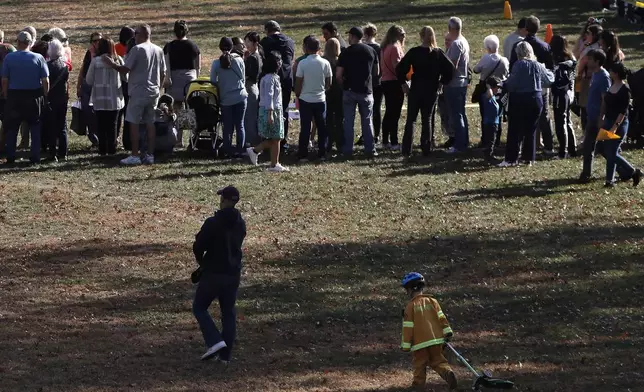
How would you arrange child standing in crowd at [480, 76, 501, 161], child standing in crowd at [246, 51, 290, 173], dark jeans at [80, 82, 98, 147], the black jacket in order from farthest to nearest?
dark jeans at [80, 82, 98, 147], child standing in crowd at [480, 76, 501, 161], child standing in crowd at [246, 51, 290, 173], the black jacket

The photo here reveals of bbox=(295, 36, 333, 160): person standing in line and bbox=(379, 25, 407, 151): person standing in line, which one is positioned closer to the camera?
bbox=(295, 36, 333, 160): person standing in line

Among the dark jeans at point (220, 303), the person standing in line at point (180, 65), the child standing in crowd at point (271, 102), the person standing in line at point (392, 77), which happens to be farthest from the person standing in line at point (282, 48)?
the dark jeans at point (220, 303)

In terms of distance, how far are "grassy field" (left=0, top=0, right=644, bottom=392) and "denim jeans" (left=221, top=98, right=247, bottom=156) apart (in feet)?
1.39

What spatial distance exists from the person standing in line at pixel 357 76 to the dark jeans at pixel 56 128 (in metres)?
4.25

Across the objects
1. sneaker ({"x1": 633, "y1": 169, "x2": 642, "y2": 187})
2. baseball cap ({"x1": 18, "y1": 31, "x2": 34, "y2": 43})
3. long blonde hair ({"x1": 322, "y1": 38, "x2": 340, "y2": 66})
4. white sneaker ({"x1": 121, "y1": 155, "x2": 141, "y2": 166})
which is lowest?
white sneaker ({"x1": 121, "y1": 155, "x2": 141, "y2": 166})

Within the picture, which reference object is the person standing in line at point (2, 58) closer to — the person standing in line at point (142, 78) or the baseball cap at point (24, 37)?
the baseball cap at point (24, 37)

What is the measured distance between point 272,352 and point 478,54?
70.9 ft

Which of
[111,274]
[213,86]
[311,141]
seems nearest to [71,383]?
[111,274]

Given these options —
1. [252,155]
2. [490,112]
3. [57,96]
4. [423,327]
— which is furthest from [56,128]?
[423,327]

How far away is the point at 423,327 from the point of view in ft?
36.9

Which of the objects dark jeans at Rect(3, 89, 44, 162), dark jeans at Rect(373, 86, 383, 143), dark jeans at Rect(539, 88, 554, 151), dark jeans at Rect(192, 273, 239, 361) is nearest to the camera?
dark jeans at Rect(192, 273, 239, 361)

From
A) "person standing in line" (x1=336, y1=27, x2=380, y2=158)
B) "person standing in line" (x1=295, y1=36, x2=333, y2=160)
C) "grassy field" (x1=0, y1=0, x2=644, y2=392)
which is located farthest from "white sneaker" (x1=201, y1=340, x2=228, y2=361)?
"person standing in line" (x1=336, y1=27, x2=380, y2=158)

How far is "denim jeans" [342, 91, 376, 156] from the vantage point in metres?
20.9

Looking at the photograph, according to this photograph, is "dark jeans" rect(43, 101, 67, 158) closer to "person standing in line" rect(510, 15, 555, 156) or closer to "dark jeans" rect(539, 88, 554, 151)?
"person standing in line" rect(510, 15, 555, 156)
